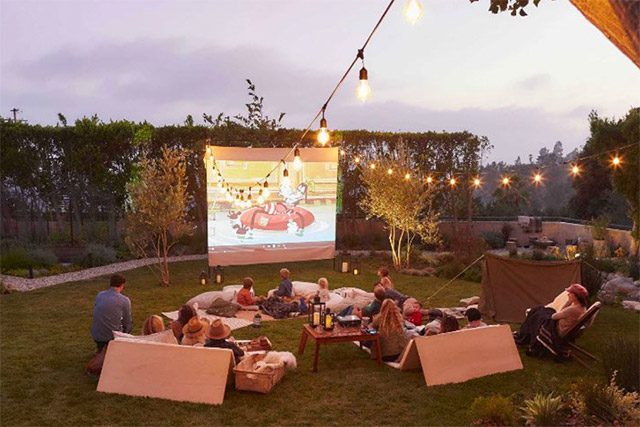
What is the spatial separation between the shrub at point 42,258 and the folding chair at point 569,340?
1406 cm

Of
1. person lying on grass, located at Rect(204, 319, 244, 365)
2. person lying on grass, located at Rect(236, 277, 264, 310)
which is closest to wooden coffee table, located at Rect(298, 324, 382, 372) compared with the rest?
person lying on grass, located at Rect(204, 319, 244, 365)

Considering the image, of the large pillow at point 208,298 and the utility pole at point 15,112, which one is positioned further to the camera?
the utility pole at point 15,112

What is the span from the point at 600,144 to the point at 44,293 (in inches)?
728

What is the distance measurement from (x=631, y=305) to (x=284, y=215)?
32.4 ft

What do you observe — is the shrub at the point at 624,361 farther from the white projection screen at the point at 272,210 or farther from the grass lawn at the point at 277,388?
the white projection screen at the point at 272,210

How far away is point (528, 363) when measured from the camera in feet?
27.8

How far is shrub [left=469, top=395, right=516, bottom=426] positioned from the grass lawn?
17cm

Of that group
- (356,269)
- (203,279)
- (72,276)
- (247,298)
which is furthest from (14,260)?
(356,269)

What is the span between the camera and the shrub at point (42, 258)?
53.8ft

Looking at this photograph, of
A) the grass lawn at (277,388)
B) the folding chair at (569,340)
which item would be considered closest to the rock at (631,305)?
the grass lawn at (277,388)

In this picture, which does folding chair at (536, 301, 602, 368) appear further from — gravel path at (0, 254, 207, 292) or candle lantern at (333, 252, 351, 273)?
gravel path at (0, 254, 207, 292)

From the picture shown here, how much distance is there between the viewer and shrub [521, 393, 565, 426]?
5836 mm

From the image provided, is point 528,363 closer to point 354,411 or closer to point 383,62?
point 354,411

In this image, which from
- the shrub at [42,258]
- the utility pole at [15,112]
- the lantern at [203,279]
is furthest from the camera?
the utility pole at [15,112]
